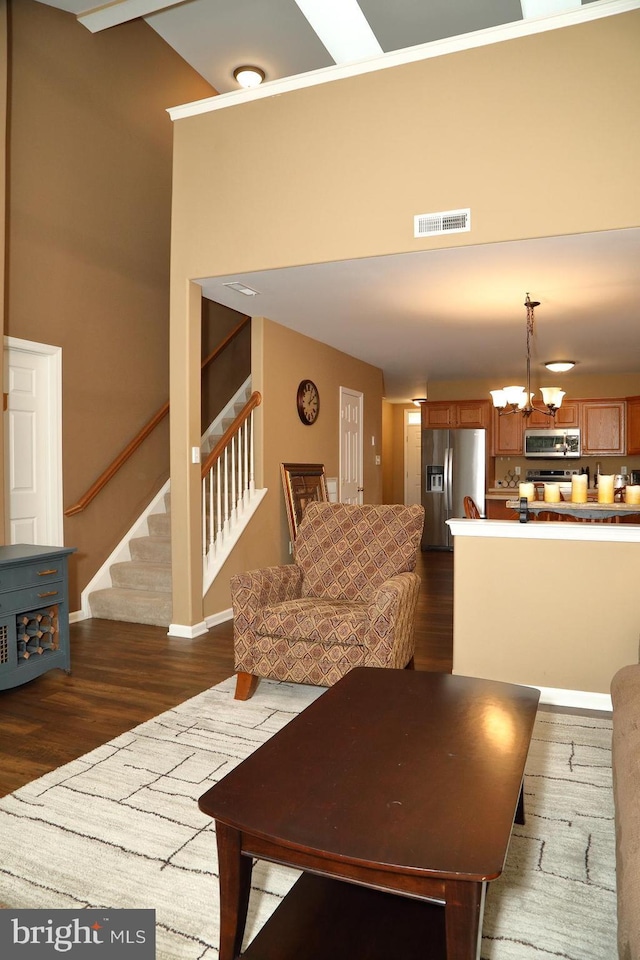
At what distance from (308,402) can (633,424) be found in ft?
15.5

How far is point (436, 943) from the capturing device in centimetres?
144

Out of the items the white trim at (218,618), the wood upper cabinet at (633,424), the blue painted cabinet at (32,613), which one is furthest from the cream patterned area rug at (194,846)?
the wood upper cabinet at (633,424)

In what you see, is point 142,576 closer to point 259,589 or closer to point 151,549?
point 151,549

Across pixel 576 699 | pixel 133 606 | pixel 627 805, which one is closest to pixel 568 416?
pixel 576 699

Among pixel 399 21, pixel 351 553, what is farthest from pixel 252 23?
pixel 351 553

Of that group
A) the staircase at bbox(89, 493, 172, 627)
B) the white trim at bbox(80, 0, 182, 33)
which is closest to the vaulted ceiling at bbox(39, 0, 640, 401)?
the white trim at bbox(80, 0, 182, 33)

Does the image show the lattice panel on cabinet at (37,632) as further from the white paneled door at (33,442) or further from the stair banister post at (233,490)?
the stair banister post at (233,490)

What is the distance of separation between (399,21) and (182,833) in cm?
653

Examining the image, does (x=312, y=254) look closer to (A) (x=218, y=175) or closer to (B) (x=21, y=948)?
(A) (x=218, y=175)

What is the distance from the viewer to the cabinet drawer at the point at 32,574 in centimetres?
348

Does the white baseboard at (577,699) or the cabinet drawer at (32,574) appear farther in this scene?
the cabinet drawer at (32,574)

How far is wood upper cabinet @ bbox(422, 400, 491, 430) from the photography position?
9.64 meters

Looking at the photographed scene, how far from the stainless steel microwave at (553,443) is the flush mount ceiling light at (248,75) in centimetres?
555

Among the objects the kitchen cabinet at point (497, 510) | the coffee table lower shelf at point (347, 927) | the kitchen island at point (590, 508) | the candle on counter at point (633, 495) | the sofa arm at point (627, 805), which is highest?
the candle on counter at point (633, 495)
